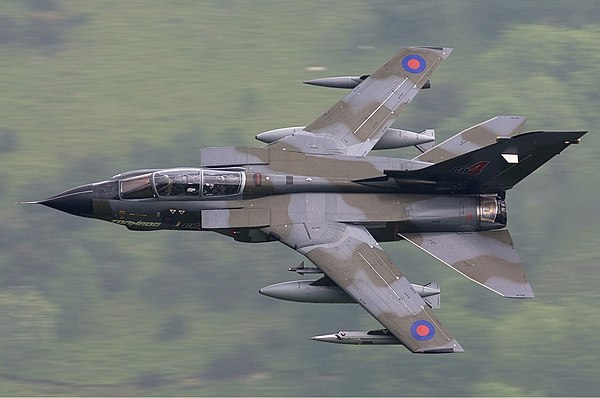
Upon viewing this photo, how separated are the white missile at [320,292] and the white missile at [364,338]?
4.08 feet

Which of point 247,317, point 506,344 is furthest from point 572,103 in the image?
point 247,317

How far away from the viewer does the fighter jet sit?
51.9 meters

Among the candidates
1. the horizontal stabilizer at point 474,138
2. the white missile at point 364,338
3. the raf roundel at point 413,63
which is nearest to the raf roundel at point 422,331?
the white missile at point 364,338

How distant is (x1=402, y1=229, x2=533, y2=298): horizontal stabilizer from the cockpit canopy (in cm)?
616

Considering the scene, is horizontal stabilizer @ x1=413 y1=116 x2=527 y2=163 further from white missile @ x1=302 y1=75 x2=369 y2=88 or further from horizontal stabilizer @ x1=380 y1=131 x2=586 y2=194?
white missile @ x1=302 y1=75 x2=369 y2=88

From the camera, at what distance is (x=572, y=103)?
9256cm

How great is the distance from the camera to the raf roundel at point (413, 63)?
56.6 meters

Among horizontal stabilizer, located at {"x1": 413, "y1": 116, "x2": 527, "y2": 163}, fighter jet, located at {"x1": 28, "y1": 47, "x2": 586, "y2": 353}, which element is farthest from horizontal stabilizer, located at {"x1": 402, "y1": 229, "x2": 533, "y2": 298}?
horizontal stabilizer, located at {"x1": 413, "y1": 116, "x2": 527, "y2": 163}

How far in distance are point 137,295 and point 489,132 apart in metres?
29.6

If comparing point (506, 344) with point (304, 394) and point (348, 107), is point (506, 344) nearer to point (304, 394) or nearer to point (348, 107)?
point (304, 394)

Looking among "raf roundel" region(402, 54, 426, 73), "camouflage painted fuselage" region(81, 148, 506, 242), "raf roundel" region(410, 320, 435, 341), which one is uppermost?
"raf roundel" region(402, 54, 426, 73)

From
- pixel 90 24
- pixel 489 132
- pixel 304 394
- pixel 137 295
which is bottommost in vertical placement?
pixel 304 394

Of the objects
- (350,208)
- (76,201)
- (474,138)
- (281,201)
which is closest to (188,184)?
(281,201)

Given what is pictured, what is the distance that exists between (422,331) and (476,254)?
416 cm
